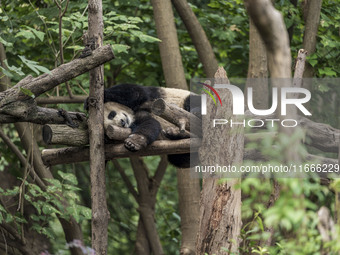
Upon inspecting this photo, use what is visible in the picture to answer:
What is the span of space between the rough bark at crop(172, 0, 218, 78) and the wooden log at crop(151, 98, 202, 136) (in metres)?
1.78

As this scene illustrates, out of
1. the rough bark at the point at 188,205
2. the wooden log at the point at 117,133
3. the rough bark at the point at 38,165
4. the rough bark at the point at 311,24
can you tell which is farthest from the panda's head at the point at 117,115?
the rough bark at the point at 311,24

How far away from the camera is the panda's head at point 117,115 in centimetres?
458

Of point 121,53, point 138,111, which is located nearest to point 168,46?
point 121,53

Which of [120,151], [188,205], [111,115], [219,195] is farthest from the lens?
[188,205]

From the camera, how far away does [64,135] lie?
4.22 metres

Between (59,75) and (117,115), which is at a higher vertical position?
(59,75)

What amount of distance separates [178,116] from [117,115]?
30.1 inches

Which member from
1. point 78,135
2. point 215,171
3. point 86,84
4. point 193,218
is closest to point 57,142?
point 78,135

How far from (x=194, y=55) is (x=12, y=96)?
12.0 feet

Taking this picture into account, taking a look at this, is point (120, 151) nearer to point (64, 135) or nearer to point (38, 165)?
point (64, 135)

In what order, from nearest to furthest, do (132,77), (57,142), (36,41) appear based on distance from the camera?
(57,142) → (36,41) → (132,77)

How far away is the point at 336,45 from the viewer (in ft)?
18.7

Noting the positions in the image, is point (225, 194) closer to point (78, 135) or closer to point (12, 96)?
point (78, 135)

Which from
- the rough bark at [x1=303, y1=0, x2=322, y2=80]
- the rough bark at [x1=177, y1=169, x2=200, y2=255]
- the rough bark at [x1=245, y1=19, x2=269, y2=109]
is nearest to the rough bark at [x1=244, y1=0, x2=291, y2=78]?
the rough bark at [x1=245, y1=19, x2=269, y2=109]
